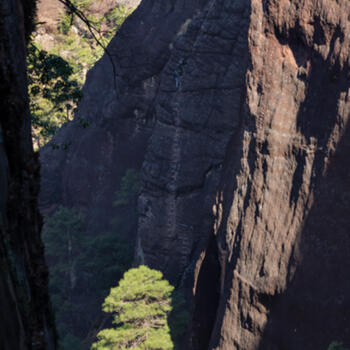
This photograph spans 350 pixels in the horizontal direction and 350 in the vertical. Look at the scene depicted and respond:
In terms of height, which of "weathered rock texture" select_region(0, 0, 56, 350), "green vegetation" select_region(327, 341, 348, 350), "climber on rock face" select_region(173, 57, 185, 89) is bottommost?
"green vegetation" select_region(327, 341, 348, 350)

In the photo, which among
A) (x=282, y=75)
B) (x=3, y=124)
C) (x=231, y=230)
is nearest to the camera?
(x=3, y=124)

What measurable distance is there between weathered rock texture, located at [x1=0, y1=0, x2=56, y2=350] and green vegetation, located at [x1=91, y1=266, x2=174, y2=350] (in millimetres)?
12883

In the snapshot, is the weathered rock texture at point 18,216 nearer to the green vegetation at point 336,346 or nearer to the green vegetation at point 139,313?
the green vegetation at point 336,346

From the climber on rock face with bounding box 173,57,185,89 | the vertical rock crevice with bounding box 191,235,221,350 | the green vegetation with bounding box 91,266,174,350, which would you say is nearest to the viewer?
the green vegetation with bounding box 91,266,174,350

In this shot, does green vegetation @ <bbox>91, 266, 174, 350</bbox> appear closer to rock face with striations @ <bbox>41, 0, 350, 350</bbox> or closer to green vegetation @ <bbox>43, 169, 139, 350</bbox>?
rock face with striations @ <bbox>41, 0, 350, 350</bbox>

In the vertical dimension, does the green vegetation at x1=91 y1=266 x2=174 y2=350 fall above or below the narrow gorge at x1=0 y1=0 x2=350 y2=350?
below

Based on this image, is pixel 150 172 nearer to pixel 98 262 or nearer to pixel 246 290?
pixel 98 262

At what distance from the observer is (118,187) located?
29.8m

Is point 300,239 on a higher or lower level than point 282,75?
lower

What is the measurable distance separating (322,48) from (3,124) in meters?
9.48

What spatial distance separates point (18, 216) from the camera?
2.52m

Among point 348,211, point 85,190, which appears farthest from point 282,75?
point 85,190

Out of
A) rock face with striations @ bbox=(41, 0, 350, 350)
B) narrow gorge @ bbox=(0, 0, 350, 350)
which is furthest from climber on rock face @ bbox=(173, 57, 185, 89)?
rock face with striations @ bbox=(41, 0, 350, 350)

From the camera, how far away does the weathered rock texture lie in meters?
2.09
